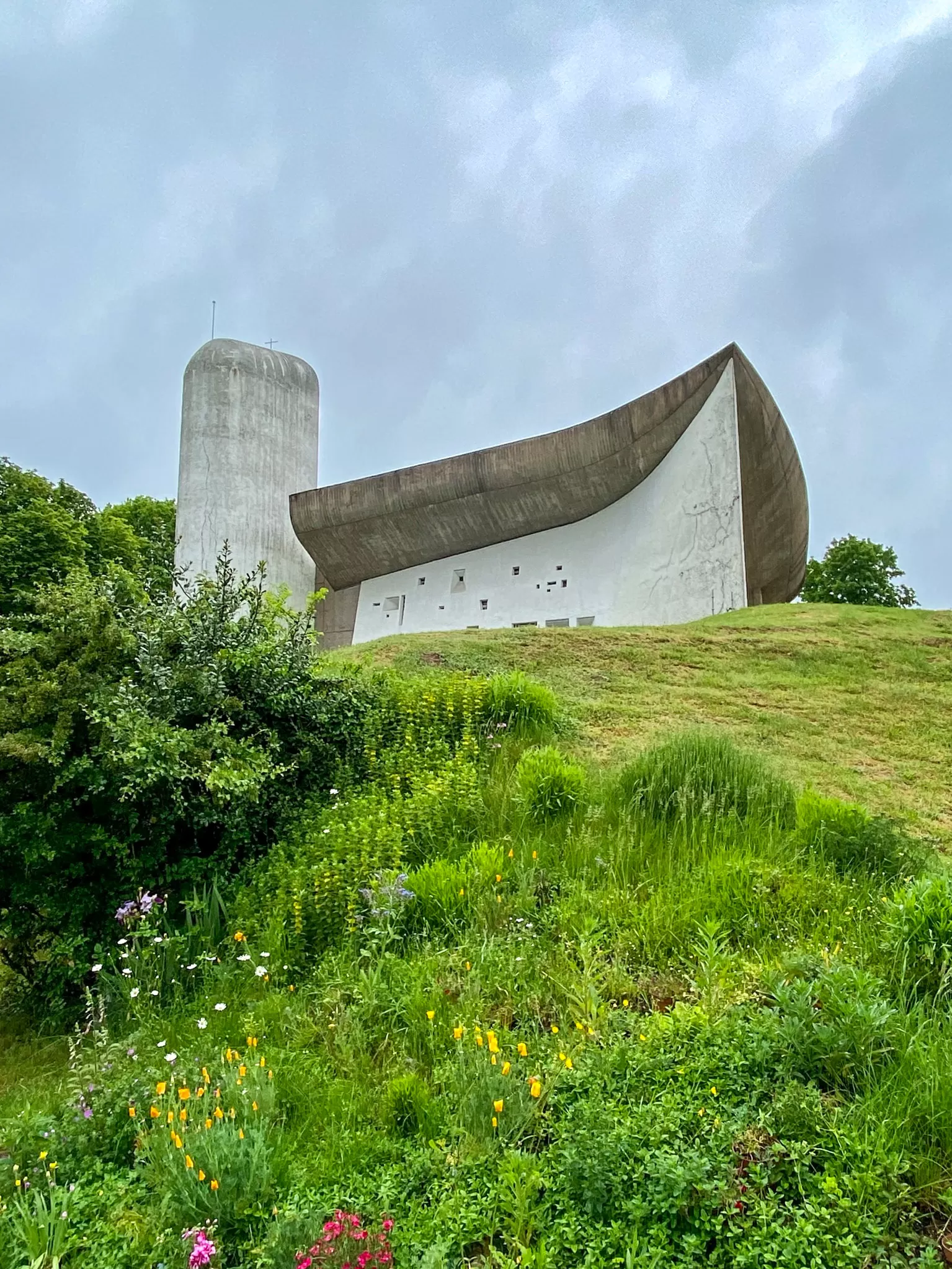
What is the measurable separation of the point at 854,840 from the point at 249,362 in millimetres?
25812

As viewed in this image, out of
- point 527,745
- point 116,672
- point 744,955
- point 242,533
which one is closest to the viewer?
point 744,955

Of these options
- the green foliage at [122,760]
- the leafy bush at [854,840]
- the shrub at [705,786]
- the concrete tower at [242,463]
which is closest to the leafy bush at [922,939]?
the leafy bush at [854,840]

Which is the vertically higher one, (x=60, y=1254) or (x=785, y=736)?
(x=785, y=736)

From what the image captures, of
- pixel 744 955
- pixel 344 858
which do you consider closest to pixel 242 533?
pixel 344 858

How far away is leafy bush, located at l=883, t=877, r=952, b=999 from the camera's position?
3.04 metres

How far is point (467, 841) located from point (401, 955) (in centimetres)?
122

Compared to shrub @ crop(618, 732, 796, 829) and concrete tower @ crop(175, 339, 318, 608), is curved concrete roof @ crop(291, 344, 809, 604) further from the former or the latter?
shrub @ crop(618, 732, 796, 829)

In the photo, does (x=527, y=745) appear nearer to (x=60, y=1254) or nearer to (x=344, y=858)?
(x=344, y=858)

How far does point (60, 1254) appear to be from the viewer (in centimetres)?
240

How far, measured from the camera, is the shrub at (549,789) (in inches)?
207

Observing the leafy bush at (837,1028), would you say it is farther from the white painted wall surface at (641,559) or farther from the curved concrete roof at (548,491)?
the curved concrete roof at (548,491)

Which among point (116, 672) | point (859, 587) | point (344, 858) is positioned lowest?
point (344, 858)

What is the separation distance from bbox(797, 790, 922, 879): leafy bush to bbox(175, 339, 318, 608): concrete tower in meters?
22.2

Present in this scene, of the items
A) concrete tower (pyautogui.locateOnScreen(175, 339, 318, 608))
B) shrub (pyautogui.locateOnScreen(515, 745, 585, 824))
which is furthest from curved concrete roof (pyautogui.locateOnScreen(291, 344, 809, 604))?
shrub (pyautogui.locateOnScreen(515, 745, 585, 824))
